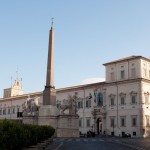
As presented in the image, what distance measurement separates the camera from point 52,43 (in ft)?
135

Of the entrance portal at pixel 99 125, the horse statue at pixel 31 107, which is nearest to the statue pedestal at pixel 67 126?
the horse statue at pixel 31 107

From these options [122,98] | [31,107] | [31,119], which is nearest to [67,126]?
[31,119]

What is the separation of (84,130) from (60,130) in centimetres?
2489

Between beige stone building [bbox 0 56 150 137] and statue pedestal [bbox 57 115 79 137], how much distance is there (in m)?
15.5

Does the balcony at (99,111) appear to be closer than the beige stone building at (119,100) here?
No

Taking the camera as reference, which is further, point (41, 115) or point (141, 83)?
point (141, 83)

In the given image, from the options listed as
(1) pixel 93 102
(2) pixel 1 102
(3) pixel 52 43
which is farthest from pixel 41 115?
(2) pixel 1 102

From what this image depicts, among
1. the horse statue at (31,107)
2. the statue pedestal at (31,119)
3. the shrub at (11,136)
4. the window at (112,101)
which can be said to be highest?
the window at (112,101)

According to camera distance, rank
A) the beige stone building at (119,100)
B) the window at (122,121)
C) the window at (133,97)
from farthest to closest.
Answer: the window at (122,121) < the window at (133,97) < the beige stone building at (119,100)

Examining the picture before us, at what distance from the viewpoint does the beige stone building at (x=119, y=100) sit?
54.6 meters

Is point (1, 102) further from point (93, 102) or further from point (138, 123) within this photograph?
point (138, 123)

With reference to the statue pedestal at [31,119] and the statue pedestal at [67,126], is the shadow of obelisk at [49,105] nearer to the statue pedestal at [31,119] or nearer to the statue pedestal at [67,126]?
the statue pedestal at [67,126]

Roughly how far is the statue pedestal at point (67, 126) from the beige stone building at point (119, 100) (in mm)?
15526

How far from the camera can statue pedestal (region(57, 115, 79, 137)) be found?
3953 cm
